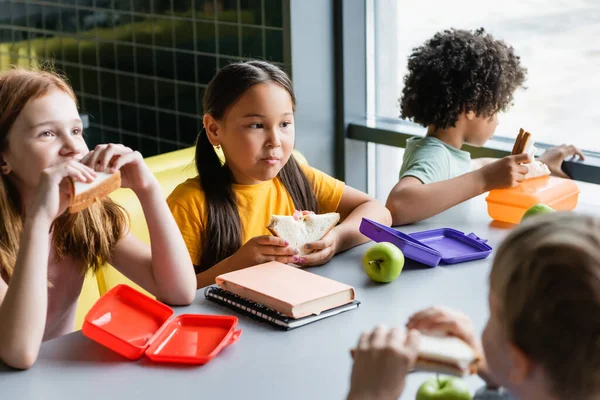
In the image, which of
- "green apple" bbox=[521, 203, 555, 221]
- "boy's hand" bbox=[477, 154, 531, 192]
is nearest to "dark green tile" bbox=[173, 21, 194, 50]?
"boy's hand" bbox=[477, 154, 531, 192]

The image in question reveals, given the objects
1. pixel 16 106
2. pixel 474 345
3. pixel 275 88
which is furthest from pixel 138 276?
pixel 474 345

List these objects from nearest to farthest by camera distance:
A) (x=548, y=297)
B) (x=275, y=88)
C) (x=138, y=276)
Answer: (x=548, y=297) → (x=138, y=276) → (x=275, y=88)

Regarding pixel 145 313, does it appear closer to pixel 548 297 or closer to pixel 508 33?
pixel 548 297

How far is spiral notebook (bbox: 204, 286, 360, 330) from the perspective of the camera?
1.41 m

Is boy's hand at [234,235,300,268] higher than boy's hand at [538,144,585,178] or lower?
lower

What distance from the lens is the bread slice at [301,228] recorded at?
67.6 inches

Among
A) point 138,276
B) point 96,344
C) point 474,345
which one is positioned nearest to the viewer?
point 474,345

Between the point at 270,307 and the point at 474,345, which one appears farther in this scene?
the point at 270,307

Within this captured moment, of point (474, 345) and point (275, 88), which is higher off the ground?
point (275, 88)

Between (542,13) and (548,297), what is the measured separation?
6.58 feet

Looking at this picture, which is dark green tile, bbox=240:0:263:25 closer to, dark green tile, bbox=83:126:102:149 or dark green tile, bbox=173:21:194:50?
dark green tile, bbox=173:21:194:50

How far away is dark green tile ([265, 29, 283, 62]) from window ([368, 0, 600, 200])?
0.48 meters

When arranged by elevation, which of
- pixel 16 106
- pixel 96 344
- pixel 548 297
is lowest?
pixel 96 344

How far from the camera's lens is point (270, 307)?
1.45 metres
